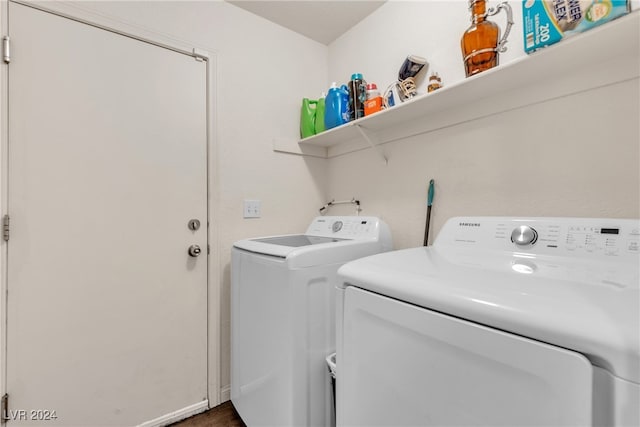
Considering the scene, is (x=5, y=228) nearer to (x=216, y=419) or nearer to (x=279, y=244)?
(x=279, y=244)

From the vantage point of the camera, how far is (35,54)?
4.33ft

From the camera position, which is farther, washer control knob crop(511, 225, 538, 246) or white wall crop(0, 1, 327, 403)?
white wall crop(0, 1, 327, 403)

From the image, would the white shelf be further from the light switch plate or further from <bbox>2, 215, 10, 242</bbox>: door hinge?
<bbox>2, 215, 10, 242</bbox>: door hinge

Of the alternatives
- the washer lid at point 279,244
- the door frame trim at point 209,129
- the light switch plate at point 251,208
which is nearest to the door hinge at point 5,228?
the door frame trim at point 209,129

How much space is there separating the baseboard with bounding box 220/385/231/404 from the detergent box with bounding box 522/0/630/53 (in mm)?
2216

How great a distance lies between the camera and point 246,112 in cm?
190

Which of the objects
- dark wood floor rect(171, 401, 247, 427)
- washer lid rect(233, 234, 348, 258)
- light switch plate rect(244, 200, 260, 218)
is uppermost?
light switch plate rect(244, 200, 260, 218)

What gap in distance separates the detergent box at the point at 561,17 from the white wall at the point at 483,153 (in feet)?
0.92

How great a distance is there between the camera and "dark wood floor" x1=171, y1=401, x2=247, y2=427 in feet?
5.32

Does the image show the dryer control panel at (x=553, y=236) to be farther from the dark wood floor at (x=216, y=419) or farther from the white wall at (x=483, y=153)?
the dark wood floor at (x=216, y=419)

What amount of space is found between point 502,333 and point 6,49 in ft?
6.69

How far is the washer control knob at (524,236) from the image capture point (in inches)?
39.5

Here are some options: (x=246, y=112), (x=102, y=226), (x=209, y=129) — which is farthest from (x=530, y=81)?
(x=102, y=226)

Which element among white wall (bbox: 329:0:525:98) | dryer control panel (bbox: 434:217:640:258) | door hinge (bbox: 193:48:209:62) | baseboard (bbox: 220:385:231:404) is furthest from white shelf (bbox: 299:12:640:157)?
baseboard (bbox: 220:385:231:404)
